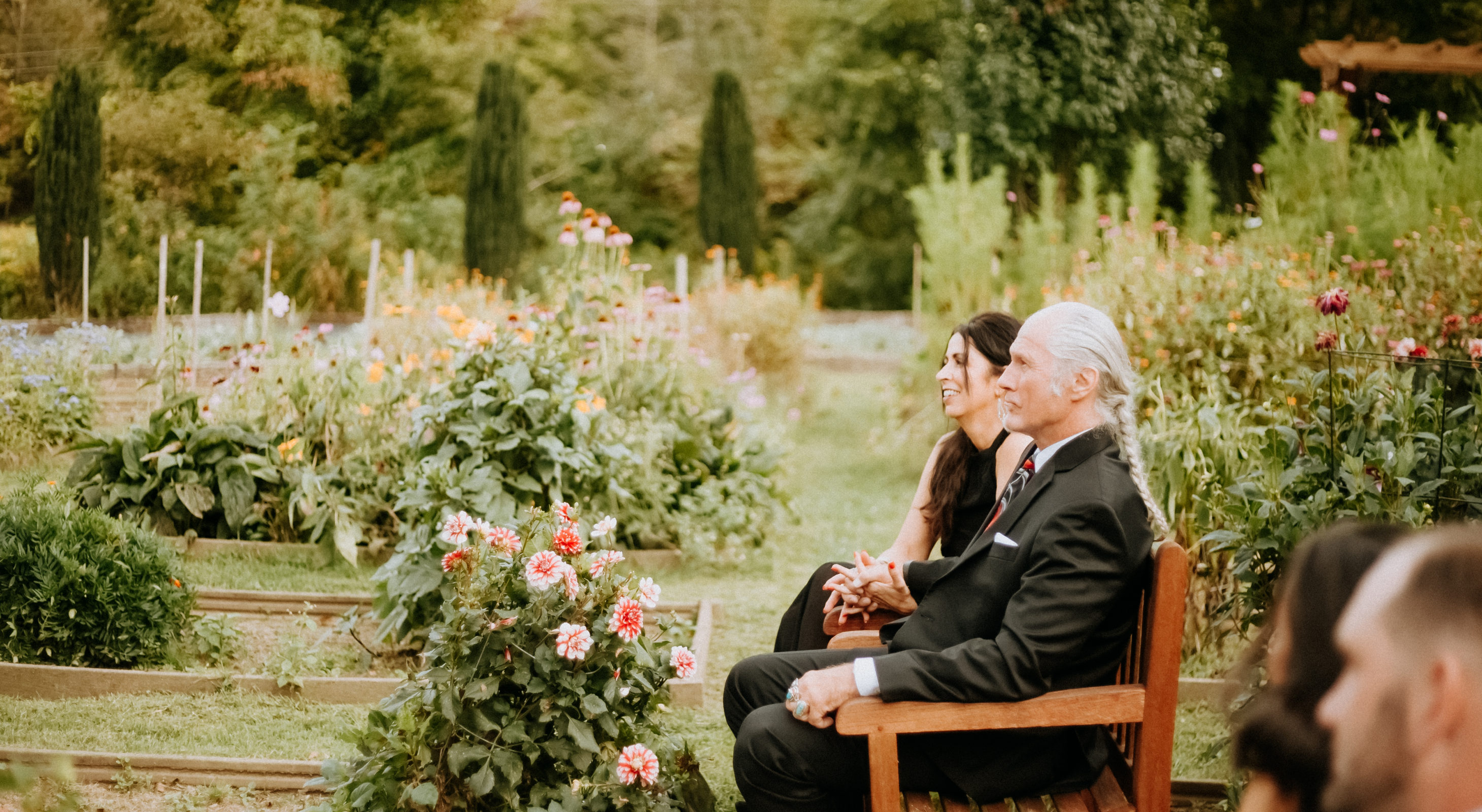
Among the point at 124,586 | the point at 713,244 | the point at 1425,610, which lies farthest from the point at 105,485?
the point at 713,244

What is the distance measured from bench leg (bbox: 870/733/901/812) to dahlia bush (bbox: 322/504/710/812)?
48 cm

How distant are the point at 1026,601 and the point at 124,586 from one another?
8.99 ft

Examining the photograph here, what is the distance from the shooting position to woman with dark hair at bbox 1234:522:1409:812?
104cm

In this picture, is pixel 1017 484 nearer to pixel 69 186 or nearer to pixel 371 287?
pixel 69 186

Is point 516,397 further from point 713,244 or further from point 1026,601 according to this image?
point 713,244

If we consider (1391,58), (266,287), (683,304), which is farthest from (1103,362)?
(1391,58)

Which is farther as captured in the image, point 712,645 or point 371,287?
point 371,287

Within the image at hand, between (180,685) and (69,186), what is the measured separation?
6.83 ft

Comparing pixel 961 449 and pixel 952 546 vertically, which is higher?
pixel 961 449

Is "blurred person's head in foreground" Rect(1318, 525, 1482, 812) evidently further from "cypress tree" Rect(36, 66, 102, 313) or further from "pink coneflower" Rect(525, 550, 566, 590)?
"cypress tree" Rect(36, 66, 102, 313)

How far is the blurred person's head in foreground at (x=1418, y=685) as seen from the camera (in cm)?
95

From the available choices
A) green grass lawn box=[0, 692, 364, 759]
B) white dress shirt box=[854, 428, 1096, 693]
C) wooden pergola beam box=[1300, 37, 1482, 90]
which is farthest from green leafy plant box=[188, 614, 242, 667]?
wooden pergola beam box=[1300, 37, 1482, 90]

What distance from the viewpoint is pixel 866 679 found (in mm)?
1891

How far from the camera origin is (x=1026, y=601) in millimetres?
1864
